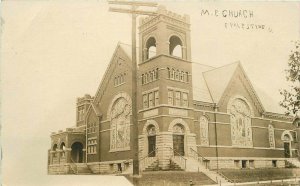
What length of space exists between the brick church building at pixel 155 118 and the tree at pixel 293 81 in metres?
1.84

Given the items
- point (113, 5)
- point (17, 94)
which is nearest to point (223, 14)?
point (113, 5)

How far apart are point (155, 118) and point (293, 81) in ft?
19.0

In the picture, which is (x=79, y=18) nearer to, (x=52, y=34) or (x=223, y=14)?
(x=52, y=34)

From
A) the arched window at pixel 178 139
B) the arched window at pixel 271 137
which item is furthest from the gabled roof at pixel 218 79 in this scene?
the arched window at pixel 271 137

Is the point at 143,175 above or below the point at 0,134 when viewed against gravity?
below

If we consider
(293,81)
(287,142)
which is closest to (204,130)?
(293,81)

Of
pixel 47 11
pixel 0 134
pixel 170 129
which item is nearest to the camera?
pixel 0 134

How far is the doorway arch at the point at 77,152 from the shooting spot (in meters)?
12.6

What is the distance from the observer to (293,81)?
14672mm

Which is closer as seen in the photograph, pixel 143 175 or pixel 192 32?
pixel 143 175

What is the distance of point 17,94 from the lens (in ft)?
36.6

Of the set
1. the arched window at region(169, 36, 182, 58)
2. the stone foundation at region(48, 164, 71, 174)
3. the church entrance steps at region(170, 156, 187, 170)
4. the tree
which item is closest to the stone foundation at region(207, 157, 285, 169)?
the church entrance steps at region(170, 156, 187, 170)

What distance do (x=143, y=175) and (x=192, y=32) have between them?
4.92m

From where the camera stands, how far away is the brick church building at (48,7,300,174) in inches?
482
